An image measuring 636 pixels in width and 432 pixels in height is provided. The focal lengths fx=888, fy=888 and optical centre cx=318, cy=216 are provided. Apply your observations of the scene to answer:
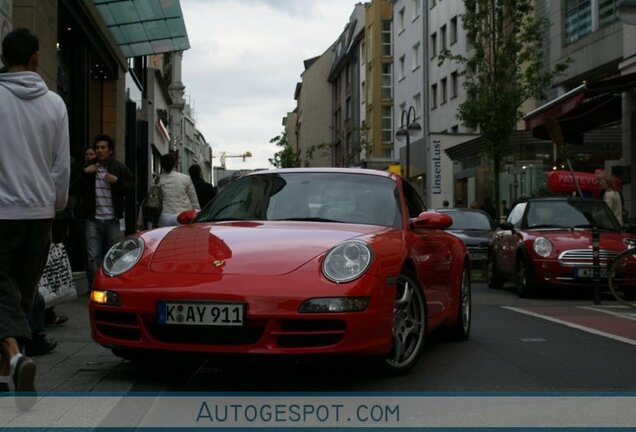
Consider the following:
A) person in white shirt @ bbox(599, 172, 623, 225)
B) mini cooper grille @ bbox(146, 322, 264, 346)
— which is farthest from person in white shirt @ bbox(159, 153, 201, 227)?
person in white shirt @ bbox(599, 172, 623, 225)

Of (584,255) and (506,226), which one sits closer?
(584,255)

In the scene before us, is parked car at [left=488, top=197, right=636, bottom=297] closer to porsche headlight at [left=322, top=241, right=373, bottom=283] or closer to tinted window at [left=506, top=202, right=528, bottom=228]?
tinted window at [left=506, top=202, right=528, bottom=228]

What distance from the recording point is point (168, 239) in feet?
18.4

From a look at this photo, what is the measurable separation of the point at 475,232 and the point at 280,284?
519 inches

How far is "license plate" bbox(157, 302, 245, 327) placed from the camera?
15.6 feet

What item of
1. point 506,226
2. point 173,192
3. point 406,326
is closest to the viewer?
point 406,326

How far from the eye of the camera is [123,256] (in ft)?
17.7

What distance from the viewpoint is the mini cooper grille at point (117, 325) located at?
197 inches

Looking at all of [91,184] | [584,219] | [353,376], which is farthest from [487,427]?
[584,219]

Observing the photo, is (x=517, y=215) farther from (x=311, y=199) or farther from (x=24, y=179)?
(x=24, y=179)

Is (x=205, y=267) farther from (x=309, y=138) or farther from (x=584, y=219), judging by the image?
(x=309, y=138)

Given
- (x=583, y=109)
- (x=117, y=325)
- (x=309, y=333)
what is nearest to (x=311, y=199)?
(x=309, y=333)

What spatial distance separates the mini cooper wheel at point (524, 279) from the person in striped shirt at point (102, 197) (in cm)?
580

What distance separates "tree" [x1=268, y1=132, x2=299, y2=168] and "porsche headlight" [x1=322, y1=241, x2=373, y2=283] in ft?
287
